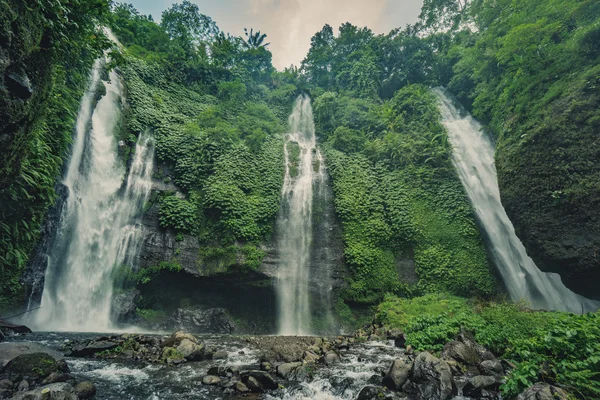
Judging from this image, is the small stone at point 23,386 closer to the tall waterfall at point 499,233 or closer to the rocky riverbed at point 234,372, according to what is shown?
the rocky riverbed at point 234,372

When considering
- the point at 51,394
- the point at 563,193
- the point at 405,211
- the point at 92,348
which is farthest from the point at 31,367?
the point at 405,211

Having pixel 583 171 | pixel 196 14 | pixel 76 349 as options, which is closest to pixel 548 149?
pixel 583 171

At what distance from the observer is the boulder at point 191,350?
6.46m

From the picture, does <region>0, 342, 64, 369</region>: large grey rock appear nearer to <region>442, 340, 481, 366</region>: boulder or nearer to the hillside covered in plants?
the hillside covered in plants

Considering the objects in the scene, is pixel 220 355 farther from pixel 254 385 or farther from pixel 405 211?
pixel 405 211

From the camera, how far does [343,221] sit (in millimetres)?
15188

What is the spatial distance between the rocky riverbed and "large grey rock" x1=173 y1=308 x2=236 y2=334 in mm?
4210

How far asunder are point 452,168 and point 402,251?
6699 millimetres

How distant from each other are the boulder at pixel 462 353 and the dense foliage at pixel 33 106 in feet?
29.1

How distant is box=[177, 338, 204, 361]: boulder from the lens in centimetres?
646

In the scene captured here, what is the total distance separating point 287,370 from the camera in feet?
18.4

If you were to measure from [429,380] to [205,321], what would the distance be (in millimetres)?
9845

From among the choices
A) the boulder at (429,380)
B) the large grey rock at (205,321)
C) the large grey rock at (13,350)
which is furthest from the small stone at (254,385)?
the large grey rock at (205,321)

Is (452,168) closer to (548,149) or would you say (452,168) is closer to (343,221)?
(548,149)
